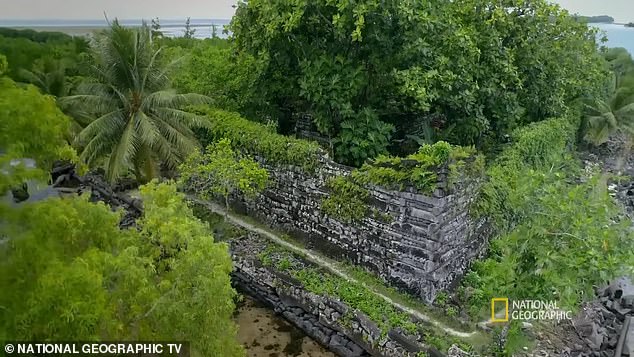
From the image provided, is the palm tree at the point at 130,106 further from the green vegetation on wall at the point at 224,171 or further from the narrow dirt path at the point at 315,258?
the narrow dirt path at the point at 315,258

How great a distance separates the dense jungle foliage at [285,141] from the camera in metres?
4.76

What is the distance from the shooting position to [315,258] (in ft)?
35.8

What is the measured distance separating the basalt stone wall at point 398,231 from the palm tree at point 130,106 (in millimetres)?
3176

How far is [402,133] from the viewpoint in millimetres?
13141

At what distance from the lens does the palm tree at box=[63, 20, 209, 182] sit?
1206 centimetres

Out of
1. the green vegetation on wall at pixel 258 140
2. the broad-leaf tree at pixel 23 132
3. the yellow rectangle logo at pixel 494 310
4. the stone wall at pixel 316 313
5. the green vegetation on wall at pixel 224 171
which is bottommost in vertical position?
the stone wall at pixel 316 313

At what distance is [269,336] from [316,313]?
1.06m

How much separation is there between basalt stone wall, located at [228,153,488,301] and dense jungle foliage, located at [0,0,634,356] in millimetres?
236

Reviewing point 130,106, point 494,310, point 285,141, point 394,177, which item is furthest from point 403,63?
point 130,106

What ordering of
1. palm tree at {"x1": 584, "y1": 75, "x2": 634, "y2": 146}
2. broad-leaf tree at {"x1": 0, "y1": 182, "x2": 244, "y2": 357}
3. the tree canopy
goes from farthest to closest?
palm tree at {"x1": 584, "y1": 75, "x2": 634, "y2": 146}, the tree canopy, broad-leaf tree at {"x1": 0, "y1": 182, "x2": 244, "y2": 357}

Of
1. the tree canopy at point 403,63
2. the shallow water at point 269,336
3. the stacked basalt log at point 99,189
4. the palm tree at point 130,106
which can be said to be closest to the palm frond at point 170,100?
the palm tree at point 130,106

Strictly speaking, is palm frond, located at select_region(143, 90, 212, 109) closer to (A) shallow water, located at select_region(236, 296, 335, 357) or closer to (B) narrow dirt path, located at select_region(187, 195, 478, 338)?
(B) narrow dirt path, located at select_region(187, 195, 478, 338)

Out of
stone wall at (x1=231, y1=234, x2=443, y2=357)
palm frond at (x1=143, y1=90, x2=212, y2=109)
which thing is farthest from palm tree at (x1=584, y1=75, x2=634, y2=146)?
palm frond at (x1=143, y1=90, x2=212, y2=109)

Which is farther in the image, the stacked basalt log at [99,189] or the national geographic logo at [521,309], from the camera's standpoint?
the stacked basalt log at [99,189]
